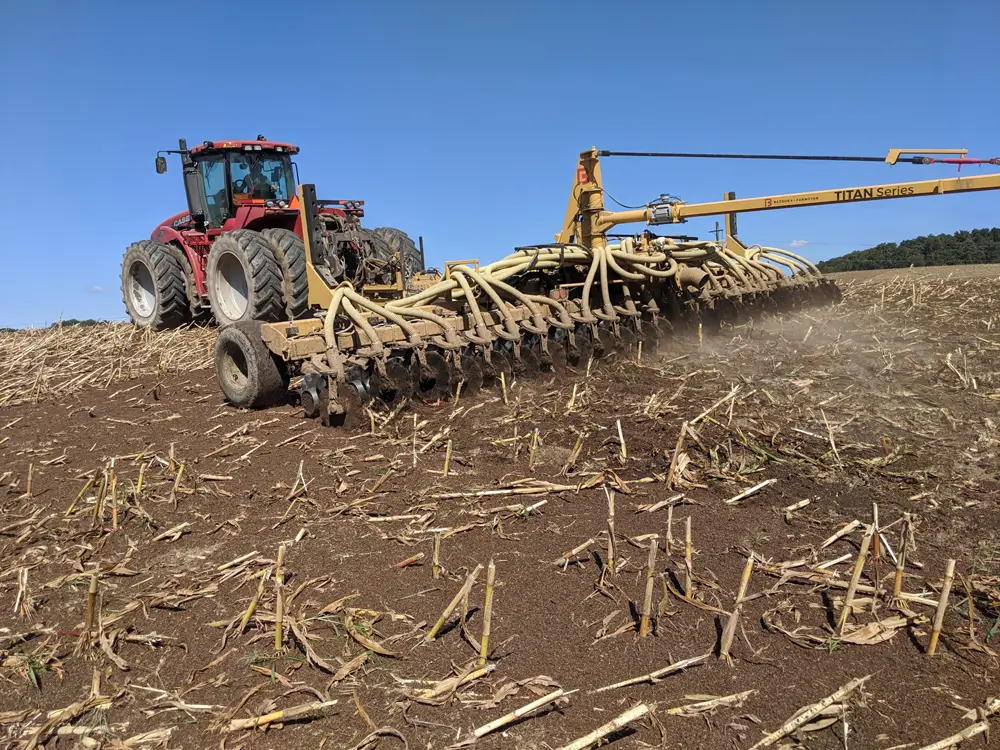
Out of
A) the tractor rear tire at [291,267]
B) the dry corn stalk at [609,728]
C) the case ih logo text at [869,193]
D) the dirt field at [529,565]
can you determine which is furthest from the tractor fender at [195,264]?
the dry corn stalk at [609,728]

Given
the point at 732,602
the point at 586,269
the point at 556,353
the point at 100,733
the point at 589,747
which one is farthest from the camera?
the point at 586,269

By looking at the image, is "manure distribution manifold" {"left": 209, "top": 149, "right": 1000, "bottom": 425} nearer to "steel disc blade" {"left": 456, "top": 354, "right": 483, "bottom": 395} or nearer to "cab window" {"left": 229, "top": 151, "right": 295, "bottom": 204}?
"steel disc blade" {"left": 456, "top": 354, "right": 483, "bottom": 395}

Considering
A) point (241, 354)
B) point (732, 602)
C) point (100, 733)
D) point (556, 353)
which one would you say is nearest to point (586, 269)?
point (556, 353)

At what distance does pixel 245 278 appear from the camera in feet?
25.8

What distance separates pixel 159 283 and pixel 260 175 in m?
1.91

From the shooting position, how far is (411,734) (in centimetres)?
198

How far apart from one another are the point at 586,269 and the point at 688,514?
3554 mm

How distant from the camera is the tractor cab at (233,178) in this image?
8.98 m

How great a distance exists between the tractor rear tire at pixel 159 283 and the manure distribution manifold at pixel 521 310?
2758 mm

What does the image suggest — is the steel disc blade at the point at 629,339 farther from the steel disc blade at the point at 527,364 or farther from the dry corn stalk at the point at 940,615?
the dry corn stalk at the point at 940,615

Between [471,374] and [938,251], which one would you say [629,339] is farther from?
[938,251]

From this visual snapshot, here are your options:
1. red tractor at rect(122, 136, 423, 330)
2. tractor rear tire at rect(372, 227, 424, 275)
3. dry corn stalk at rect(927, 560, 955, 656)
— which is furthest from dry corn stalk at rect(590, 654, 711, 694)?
tractor rear tire at rect(372, 227, 424, 275)

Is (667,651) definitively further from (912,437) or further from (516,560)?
(912,437)

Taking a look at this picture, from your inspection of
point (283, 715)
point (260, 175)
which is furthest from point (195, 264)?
point (283, 715)
